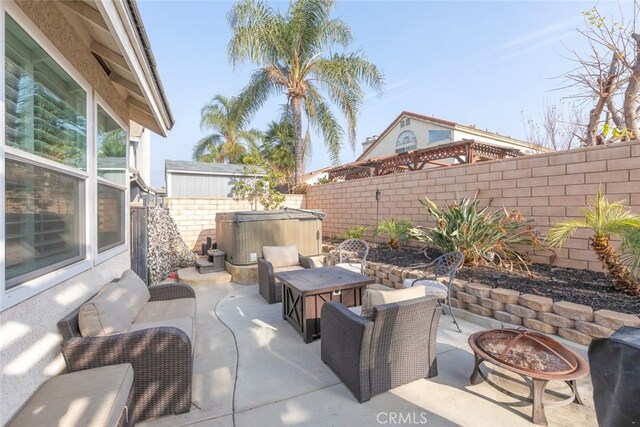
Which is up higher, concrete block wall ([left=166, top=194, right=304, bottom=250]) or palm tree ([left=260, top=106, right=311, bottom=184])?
palm tree ([left=260, top=106, right=311, bottom=184])

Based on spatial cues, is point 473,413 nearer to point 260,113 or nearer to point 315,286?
point 315,286

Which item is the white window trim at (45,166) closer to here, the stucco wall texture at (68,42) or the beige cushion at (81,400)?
the stucco wall texture at (68,42)

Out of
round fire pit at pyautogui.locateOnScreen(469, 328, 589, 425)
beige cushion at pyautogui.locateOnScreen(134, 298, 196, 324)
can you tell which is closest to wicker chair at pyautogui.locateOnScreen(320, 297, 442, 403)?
round fire pit at pyautogui.locateOnScreen(469, 328, 589, 425)

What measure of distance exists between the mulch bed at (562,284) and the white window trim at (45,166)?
4458 millimetres

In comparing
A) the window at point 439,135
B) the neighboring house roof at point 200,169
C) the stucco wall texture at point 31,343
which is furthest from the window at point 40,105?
the window at point 439,135

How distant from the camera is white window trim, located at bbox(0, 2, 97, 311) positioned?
4.90 feet

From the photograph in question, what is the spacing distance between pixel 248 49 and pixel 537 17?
7838 mm

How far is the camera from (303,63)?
406 inches

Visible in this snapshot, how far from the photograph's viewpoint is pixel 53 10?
6.75 feet

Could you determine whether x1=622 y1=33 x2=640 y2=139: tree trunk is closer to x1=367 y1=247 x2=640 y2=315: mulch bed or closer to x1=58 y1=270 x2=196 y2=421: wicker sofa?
x1=367 y1=247 x2=640 y2=315: mulch bed

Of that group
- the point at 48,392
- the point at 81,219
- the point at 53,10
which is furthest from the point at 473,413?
the point at 53,10

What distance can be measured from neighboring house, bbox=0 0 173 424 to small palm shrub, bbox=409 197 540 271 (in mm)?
4697

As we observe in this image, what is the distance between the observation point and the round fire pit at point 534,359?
6.53 ft

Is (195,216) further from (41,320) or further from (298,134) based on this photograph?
(41,320)
